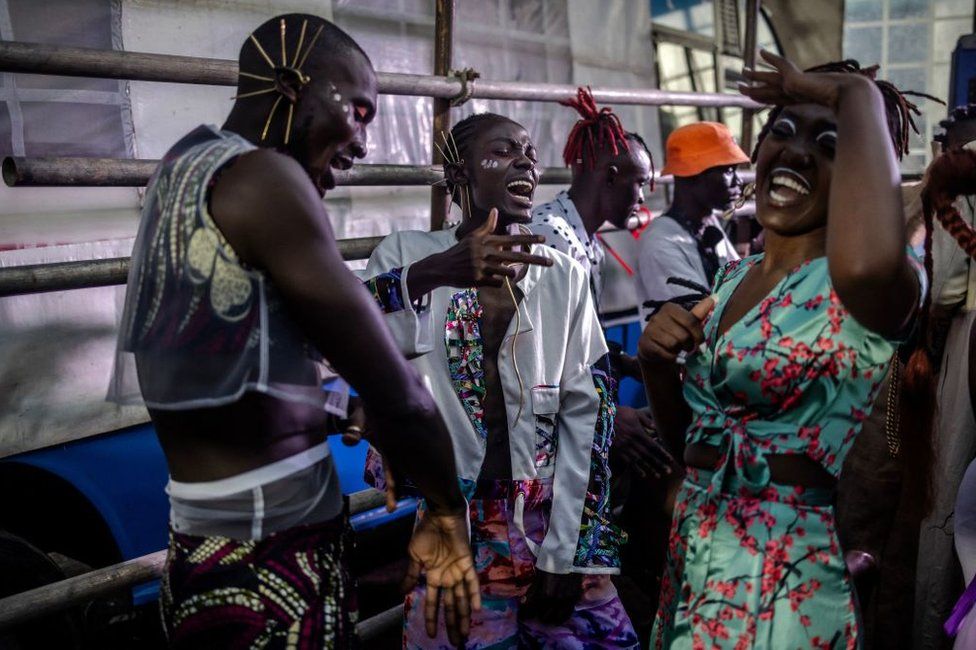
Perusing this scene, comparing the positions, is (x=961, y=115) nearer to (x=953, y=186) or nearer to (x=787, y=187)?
(x=953, y=186)

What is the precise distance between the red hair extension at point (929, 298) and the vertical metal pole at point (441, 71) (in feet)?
5.55

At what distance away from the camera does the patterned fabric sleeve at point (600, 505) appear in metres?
2.40

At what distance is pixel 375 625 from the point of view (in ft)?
9.95

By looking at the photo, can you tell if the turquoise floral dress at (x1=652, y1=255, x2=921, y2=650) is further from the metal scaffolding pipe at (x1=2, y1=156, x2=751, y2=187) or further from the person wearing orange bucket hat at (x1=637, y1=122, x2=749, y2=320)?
the person wearing orange bucket hat at (x1=637, y1=122, x2=749, y2=320)

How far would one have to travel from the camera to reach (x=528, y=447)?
2.39m

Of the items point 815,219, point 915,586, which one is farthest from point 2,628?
point 915,586

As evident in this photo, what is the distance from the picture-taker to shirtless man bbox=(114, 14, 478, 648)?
1.41 m

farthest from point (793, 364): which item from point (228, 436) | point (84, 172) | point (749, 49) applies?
point (749, 49)

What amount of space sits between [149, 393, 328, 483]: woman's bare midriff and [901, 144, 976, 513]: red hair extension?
1446 millimetres

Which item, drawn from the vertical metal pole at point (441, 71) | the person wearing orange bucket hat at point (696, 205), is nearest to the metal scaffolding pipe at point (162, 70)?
the vertical metal pole at point (441, 71)

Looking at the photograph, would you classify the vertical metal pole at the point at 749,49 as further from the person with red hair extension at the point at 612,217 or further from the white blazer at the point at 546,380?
the white blazer at the point at 546,380

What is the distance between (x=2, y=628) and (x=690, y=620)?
1820 millimetres

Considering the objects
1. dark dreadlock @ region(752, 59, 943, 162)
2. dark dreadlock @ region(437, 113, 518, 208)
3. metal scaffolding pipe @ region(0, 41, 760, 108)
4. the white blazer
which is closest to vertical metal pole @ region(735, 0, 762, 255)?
metal scaffolding pipe @ region(0, 41, 760, 108)

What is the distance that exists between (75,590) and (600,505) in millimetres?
1522
